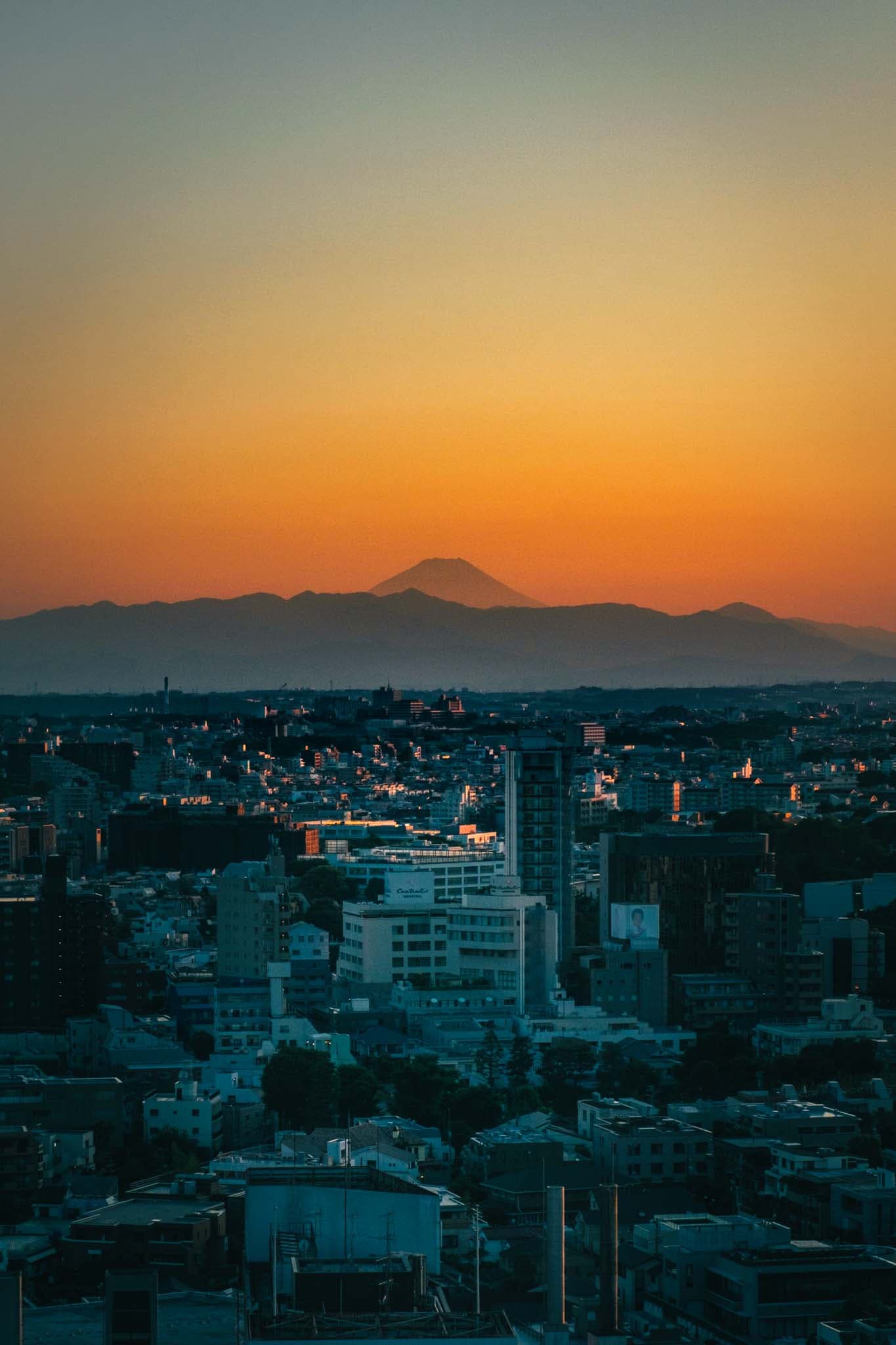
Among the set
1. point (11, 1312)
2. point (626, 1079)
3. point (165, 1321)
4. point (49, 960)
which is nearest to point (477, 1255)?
point (165, 1321)

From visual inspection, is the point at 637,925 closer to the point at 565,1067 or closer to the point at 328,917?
the point at 565,1067

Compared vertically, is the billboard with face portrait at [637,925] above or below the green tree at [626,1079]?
above

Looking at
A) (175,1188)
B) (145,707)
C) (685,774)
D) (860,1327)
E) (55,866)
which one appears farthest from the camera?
(145,707)

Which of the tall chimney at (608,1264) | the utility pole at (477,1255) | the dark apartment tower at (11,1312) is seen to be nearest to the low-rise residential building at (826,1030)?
the utility pole at (477,1255)

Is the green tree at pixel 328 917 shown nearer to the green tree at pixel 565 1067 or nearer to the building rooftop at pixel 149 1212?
the green tree at pixel 565 1067

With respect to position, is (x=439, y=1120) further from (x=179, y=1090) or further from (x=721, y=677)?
(x=721, y=677)

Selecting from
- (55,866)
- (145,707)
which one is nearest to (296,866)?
(55,866)

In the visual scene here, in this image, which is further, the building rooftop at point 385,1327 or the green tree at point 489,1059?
the green tree at point 489,1059
